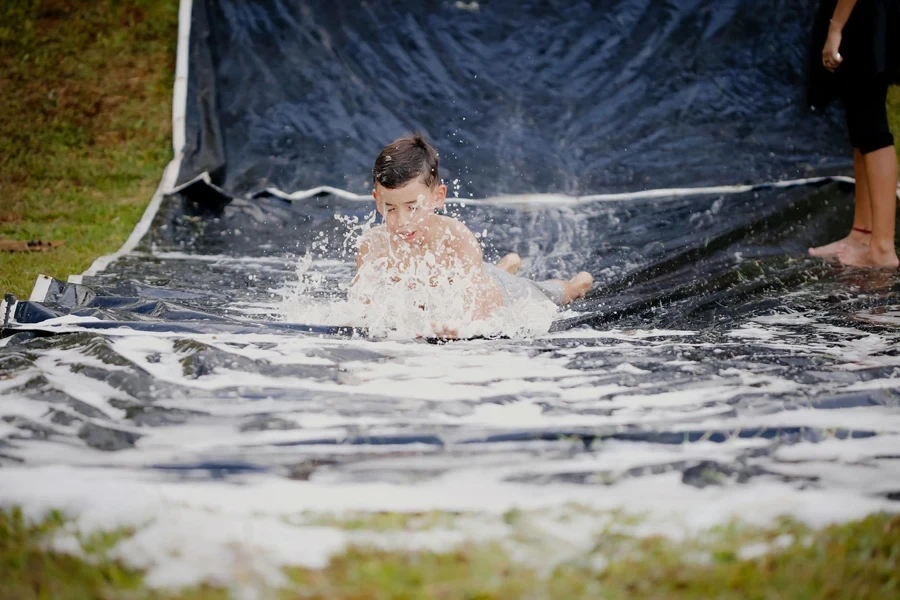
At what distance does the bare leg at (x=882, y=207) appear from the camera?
3.71m

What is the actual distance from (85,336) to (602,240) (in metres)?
2.67

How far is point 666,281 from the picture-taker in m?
3.58

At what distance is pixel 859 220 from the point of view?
402 cm

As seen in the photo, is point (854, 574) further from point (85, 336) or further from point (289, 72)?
point (289, 72)

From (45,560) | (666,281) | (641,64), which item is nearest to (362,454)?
(45,560)

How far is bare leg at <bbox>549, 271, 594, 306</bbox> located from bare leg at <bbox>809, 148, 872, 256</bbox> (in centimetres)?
115

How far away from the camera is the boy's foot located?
3453 millimetres

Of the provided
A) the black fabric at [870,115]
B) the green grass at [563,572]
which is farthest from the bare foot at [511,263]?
the green grass at [563,572]

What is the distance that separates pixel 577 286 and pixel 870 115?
4.93 ft

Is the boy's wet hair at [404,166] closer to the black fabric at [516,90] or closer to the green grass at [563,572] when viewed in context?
the green grass at [563,572]

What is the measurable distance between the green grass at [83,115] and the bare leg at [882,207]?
342 centimetres

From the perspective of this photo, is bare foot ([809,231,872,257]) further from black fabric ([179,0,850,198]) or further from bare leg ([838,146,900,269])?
black fabric ([179,0,850,198])

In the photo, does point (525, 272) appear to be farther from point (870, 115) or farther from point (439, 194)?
point (870, 115)

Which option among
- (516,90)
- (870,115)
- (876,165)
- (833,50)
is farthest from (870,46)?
(516,90)
